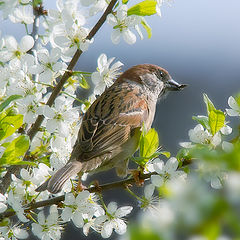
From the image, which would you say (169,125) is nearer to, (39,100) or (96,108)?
(96,108)

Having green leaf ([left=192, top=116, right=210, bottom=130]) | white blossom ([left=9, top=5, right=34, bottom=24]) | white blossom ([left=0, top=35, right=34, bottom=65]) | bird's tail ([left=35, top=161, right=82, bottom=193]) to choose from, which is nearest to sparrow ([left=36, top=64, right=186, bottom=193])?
bird's tail ([left=35, top=161, right=82, bottom=193])

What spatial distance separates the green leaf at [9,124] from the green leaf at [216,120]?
0.85 metres

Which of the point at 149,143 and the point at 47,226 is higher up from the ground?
the point at 149,143

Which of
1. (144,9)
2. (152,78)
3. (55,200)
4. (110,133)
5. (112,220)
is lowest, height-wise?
(152,78)

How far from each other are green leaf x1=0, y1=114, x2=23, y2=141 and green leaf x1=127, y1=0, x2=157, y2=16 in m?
0.75

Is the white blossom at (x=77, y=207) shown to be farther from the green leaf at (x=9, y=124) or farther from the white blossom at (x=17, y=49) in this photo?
the white blossom at (x=17, y=49)

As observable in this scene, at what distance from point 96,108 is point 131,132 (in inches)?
12.0

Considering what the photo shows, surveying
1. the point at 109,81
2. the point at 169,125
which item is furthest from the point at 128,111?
the point at 169,125

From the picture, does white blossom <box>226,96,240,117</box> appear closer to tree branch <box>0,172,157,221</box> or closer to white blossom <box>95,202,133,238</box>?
tree branch <box>0,172,157,221</box>

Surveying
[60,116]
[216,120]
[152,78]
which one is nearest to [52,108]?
[60,116]

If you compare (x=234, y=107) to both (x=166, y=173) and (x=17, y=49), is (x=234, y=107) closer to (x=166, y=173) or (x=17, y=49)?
(x=166, y=173)

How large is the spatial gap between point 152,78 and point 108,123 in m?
1.21

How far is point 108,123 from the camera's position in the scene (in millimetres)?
2998

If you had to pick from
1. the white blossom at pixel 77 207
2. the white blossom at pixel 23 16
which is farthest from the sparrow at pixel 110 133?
the white blossom at pixel 23 16
